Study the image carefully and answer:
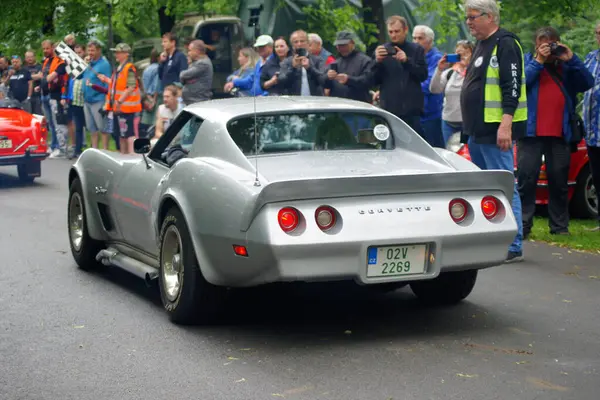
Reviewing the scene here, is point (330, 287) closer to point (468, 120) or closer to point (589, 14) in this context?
point (468, 120)

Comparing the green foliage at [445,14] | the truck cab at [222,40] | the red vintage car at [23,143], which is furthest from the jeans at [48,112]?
the green foliage at [445,14]

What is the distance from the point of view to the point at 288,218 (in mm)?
6238

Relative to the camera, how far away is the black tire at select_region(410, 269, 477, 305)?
7.39m

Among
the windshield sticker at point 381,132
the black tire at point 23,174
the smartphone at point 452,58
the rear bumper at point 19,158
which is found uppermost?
the smartphone at point 452,58

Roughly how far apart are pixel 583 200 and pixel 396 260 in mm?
6493

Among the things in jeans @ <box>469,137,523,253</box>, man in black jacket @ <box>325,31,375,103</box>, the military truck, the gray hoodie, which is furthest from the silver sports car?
the military truck

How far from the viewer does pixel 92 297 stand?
7.98 m

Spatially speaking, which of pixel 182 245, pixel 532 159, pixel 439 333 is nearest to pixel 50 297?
pixel 182 245

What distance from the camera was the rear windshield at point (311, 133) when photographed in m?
7.21

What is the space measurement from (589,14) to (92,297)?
551 inches

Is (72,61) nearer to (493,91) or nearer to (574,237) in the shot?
(574,237)

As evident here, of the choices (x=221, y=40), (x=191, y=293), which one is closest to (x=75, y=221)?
(x=191, y=293)

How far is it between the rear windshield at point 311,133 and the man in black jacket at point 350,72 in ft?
20.0

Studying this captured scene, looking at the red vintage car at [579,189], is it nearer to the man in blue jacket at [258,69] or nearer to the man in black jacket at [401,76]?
the man in black jacket at [401,76]
